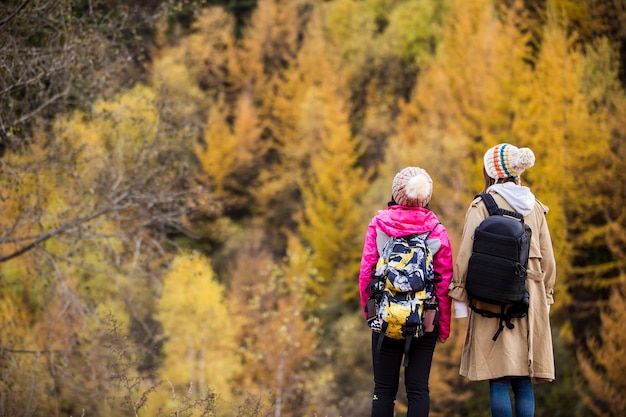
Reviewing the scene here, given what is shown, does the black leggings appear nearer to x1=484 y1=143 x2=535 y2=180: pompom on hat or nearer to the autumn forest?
the autumn forest

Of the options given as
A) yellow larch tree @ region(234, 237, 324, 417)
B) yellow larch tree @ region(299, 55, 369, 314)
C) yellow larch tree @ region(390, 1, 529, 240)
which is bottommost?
yellow larch tree @ region(234, 237, 324, 417)

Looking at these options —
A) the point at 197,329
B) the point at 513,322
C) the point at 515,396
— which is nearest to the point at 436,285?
the point at 513,322

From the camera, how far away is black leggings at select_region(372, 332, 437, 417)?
10.1 ft

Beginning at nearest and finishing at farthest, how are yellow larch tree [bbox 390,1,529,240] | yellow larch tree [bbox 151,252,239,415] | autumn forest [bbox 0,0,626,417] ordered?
autumn forest [bbox 0,0,626,417] < yellow larch tree [bbox 390,1,529,240] < yellow larch tree [bbox 151,252,239,415]

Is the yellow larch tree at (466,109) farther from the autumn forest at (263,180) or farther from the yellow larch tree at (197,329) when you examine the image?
the yellow larch tree at (197,329)

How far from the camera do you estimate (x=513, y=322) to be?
10.6ft

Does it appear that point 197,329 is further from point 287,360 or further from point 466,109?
point 466,109

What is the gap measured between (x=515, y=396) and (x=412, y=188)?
3.99 feet

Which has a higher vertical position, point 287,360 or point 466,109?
point 466,109

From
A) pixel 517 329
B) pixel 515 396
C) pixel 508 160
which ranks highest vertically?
pixel 508 160

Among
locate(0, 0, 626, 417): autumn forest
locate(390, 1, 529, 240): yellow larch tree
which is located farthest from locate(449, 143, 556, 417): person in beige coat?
locate(390, 1, 529, 240): yellow larch tree

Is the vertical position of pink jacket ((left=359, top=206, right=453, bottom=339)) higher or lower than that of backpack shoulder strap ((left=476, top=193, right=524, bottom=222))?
lower

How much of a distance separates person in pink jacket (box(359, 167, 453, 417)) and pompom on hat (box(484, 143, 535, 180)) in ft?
1.37

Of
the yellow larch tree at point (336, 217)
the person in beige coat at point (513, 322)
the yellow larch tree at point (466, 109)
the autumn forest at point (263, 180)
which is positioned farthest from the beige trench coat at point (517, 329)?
the yellow larch tree at point (336, 217)
